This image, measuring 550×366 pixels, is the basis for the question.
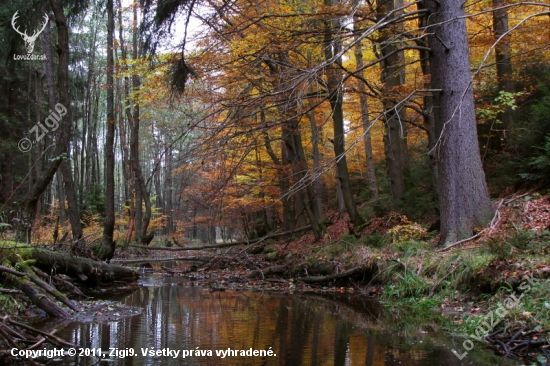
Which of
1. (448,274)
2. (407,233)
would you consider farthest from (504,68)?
(448,274)

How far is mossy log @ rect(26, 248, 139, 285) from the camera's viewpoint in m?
8.13

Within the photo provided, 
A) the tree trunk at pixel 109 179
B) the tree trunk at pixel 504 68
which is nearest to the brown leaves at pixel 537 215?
the tree trunk at pixel 504 68

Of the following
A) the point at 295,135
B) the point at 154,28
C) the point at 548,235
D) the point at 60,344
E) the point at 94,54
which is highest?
the point at 94,54

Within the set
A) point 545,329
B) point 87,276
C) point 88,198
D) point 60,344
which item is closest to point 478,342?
point 545,329

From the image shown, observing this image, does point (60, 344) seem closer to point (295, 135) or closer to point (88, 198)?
point (295, 135)

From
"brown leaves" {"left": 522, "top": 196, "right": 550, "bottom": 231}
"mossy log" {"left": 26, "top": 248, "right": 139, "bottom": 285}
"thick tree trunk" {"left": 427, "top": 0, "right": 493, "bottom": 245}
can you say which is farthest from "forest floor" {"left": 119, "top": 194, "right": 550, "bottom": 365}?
"mossy log" {"left": 26, "top": 248, "right": 139, "bottom": 285}

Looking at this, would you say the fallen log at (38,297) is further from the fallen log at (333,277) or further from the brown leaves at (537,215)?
the brown leaves at (537,215)

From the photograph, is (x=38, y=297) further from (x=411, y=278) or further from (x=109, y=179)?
(x=109, y=179)

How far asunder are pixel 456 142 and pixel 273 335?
509 centimetres

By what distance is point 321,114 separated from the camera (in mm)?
18156

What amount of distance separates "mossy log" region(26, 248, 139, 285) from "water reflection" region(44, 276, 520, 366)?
1789 mm

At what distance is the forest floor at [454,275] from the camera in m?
4.82

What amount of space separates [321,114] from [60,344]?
1531 centimetres

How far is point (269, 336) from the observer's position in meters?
5.26
